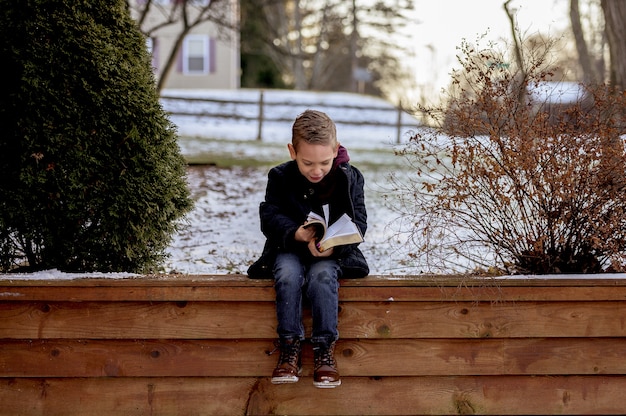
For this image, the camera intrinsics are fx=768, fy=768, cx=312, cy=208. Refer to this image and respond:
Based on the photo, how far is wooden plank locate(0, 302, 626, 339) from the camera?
3.49 metres

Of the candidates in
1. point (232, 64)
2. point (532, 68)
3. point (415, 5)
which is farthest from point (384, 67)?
point (532, 68)

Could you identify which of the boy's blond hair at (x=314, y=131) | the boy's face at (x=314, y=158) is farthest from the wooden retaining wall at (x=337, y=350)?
the boy's blond hair at (x=314, y=131)

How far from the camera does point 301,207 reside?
11.8 feet

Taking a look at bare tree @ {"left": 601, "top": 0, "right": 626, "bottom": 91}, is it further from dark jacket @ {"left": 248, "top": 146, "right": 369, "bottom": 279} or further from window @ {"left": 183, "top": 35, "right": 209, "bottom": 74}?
window @ {"left": 183, "top": 35, "right": 209, "bottom": 74}

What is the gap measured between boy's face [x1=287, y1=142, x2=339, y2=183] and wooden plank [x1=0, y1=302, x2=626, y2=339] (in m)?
0.62

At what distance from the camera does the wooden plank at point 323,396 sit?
3.52m

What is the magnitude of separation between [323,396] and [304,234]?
0.77m

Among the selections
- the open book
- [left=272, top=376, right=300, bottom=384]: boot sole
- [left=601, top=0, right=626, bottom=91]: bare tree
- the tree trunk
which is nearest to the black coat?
the open book

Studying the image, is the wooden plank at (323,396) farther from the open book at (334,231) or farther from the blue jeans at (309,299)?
the open book at (334,231)

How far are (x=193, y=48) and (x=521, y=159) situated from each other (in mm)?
26828

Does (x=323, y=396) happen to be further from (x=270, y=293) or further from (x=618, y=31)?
(x=618, y=31)

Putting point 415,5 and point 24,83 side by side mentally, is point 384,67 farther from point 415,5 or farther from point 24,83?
point 24,83

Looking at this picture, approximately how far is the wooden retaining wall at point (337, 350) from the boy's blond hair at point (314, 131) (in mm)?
664

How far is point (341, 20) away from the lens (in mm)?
39250
